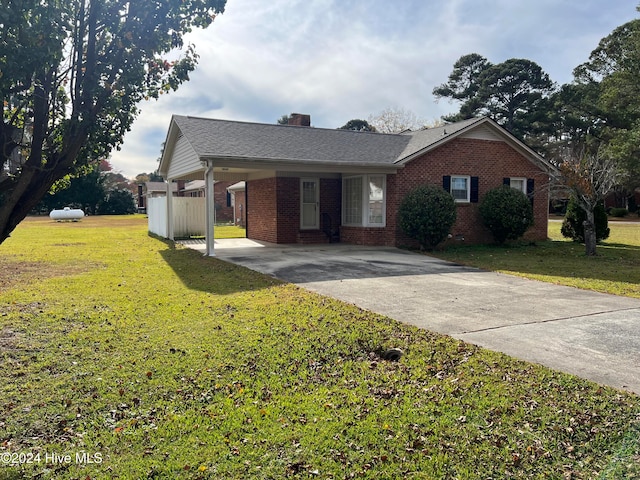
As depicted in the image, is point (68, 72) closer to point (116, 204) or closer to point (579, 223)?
point (579, 223)

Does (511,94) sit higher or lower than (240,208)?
higher

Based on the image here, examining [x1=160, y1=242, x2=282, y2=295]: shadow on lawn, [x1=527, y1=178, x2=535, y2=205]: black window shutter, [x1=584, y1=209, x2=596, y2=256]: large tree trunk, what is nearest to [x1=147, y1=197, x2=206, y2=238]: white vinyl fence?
[x1=160, y1=242, x2=282, y2=295]: shadow on lawn

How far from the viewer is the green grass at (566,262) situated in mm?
9805

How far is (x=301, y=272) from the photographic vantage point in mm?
10781

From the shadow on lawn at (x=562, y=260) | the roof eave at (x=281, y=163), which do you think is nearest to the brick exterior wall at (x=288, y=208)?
the roof eave at (x=281, y=163)

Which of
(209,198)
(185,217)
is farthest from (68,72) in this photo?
(185,217)

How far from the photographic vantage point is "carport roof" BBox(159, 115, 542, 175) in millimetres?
13812

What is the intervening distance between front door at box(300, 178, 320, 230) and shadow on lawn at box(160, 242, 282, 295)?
490 cm

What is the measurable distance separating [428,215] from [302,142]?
5.05m

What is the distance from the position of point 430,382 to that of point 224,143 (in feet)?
37.6

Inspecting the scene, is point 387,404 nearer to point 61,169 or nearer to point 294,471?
point 294,471

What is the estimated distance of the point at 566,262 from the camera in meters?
13.0

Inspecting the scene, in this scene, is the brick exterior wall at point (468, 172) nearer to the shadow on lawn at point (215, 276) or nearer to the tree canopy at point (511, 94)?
the shadow on lawn at point (215, 276)

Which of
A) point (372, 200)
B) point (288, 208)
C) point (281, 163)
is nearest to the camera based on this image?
point (281, 163)
